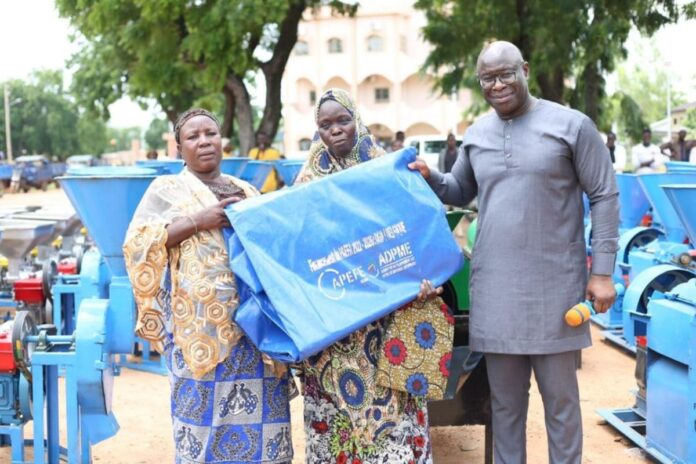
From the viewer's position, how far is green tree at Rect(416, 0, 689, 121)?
13.4 meters

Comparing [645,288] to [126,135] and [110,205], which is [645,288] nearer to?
[110,205]

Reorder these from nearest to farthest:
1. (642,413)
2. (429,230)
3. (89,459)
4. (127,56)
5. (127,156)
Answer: (429,230) → (89,459) → (642,413) → (127,56) → (127,156)

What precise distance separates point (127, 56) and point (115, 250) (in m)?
13.3

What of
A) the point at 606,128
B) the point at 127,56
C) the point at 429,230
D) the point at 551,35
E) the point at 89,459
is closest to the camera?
the point at 429,230

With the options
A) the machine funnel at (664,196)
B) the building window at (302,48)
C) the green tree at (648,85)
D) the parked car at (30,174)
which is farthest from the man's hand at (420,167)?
the green tree at (648,85)

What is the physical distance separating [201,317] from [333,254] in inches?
20.0

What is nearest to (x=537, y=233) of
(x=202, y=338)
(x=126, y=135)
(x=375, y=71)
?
(x=202, y=338)

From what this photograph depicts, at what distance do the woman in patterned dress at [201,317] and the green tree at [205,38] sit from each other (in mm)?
10438

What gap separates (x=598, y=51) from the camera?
14.1m

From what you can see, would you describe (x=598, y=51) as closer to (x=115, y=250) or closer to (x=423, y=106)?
(x=115, y=250)

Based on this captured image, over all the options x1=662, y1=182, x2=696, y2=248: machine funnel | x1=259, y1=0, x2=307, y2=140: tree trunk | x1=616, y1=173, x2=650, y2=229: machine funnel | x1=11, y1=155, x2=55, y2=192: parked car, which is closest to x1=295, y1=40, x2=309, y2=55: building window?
x1=11, y1=155, x2=55, y2=192: parked car

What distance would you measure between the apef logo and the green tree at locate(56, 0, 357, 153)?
10822 mm

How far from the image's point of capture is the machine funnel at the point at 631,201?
337 inches

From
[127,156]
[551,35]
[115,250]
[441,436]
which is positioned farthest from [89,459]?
[127,156]
